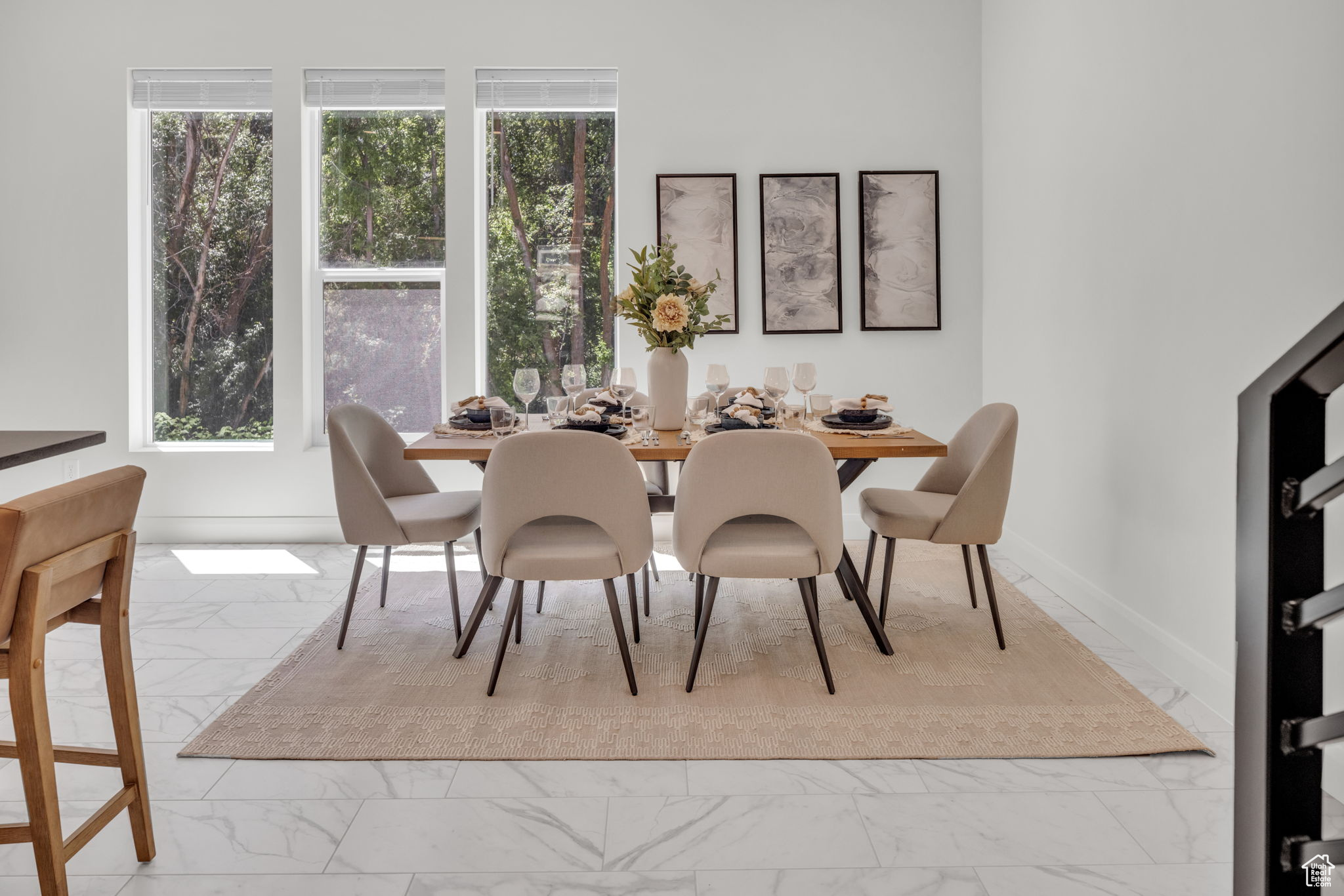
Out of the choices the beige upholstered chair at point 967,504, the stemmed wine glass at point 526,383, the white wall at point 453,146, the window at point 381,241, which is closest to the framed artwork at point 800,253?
the white wall at point 453,146

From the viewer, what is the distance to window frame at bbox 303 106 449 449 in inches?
190

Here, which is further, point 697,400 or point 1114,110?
point 697,400

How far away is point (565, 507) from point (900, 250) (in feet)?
9.49

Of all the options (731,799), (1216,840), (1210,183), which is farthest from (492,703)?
(1210,183)

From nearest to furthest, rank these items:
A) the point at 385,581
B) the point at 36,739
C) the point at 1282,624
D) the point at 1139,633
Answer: the point at 1282,624, the point at 36,739, the point at 1139,633, the point at 385,581

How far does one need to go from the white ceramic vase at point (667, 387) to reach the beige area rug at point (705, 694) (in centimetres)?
78

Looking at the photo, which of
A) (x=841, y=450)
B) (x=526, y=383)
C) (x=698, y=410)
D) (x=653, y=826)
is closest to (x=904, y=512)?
(x=841, y=450)

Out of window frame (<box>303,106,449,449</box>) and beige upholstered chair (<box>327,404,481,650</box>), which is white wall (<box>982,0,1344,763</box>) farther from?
window frame (<box>303,106,449,449</box>)

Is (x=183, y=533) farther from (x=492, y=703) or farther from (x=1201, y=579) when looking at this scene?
(x=1201, y=579)

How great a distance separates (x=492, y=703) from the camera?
2.73m

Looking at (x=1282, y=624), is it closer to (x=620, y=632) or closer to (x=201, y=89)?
(x=620, y=632)

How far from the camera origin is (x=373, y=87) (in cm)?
478

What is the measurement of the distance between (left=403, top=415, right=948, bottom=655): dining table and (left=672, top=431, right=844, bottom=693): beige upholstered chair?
7 cm

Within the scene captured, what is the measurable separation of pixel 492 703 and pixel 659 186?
299 cm
